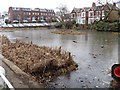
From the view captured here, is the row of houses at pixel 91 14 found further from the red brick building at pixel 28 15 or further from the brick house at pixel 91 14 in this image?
the red brick building at pixel 28 15

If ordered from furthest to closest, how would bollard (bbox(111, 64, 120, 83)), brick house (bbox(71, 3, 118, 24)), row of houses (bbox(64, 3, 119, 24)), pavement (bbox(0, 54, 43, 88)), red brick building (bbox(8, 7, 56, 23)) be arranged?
red brick building (bbox(8, 7, 56, 23)), row of houses (bbox(64, 3, 119, 24)), brick house (bbox(71, 3, 118, 24)), bollard (bbox(111, 64, 120, 83)), pavement (bbox(0, 54, 43, 88))

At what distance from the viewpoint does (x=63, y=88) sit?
693 cm

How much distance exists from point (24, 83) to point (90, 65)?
4.22 metres

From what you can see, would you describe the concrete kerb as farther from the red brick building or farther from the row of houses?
the red brick building

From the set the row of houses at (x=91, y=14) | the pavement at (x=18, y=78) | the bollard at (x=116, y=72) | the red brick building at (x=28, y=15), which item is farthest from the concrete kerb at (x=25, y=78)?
the red brick building at (x=28, y=15)

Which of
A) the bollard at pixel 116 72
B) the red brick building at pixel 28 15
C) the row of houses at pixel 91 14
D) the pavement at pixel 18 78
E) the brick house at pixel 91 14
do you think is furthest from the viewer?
the red brick building at pixel 28 15

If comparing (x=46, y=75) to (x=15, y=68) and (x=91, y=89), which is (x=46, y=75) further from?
(x=91, y=89)

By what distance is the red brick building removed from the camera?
7962 centimetres

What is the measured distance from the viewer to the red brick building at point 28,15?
261ft

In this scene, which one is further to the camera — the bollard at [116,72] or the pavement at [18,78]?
the bollard at [116,72]

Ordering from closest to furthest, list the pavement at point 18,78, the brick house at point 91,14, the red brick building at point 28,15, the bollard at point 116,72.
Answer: the pavement at point 18,78 < the bollard at point 116,72 < the brick house at point 91,14 < the red brick building at point 28,15

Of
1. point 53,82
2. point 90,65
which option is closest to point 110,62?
point 90,65

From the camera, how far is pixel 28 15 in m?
86.5

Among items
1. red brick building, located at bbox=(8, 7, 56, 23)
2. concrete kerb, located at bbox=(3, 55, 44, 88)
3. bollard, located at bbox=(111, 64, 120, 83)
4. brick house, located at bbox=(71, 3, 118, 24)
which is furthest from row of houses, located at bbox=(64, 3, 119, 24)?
bollard, located at bbox=(111, 64, 120, 83)
